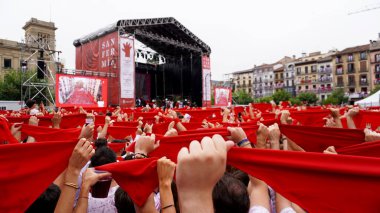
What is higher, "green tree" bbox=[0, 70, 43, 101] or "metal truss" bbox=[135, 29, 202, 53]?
"metal truss" bbox=[135, 29, 202, 53]

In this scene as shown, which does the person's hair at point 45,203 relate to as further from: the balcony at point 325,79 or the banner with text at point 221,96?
the balcony at point 325,79

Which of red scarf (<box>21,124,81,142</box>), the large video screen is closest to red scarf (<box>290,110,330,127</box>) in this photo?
red scarf (<box>21,124,81,142</box>)

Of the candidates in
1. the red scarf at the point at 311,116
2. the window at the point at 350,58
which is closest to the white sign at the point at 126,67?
the red scarf at the point at 311,116

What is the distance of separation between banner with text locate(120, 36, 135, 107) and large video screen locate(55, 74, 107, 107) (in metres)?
4.58

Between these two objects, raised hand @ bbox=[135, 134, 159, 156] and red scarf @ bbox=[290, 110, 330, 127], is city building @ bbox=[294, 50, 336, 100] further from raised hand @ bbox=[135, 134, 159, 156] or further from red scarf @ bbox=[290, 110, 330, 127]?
raised hand @ bbox=[135, 134, 159, 156]

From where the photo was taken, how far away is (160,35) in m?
28.1

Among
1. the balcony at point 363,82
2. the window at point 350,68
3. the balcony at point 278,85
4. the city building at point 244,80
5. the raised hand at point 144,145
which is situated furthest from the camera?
the city building at point 244,80

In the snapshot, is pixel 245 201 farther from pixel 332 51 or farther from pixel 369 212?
pixel 332 51

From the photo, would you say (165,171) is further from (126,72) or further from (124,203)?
(126,72)

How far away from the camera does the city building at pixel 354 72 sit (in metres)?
63.6

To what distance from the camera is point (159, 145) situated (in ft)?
8.56

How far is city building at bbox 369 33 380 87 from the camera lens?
2440 inches

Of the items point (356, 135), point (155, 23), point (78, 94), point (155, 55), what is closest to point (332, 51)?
point (155, 55)

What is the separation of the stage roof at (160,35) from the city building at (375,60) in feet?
161
